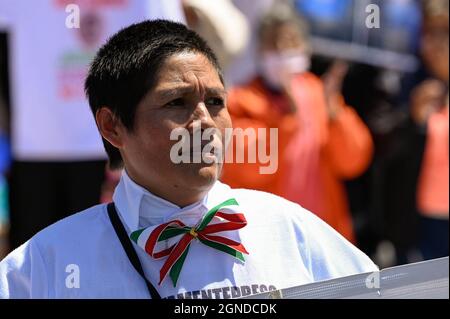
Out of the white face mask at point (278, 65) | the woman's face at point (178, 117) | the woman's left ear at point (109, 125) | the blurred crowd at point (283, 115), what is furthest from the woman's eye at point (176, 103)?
the white face mask at point (278, 65)

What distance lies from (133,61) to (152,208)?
1.26 feet

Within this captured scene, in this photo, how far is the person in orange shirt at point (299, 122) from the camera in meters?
5.23

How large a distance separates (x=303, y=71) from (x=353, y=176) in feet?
2.10

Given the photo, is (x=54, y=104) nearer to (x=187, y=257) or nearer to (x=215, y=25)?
(x=215, y=25)

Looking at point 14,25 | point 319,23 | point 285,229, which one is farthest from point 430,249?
point 285,229

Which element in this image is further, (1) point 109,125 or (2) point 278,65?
(2) point 278,65

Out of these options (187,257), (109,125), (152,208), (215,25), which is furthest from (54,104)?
(187,257)

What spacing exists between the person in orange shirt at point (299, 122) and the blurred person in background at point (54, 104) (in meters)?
0.62

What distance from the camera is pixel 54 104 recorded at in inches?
201

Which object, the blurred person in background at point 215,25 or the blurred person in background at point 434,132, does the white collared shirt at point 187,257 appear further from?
the blurred person in background at point 434,132

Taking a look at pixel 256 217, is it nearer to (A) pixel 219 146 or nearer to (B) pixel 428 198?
(A) pixel 219 146

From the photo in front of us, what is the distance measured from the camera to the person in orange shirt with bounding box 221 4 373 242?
5234 millimetres

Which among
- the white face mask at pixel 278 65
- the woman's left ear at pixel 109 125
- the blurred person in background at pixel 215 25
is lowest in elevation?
the woman's left ear at pixel 109 125

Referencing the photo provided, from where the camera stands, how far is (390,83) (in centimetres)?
634
